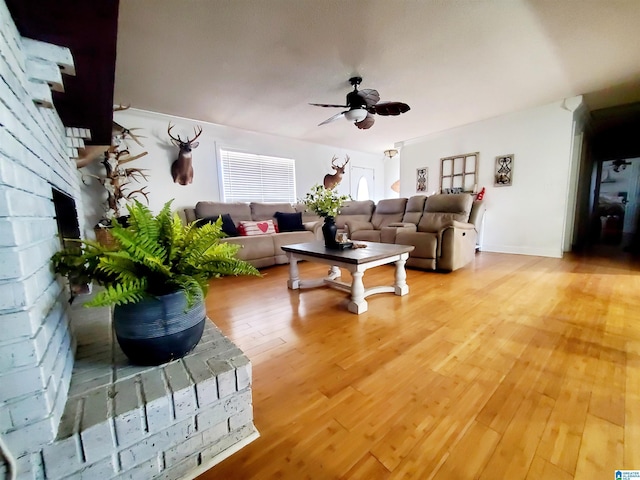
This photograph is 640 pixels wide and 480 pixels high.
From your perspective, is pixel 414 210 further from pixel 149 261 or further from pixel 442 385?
pixel 149 261

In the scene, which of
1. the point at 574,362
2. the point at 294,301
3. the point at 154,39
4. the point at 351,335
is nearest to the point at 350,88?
the point at 154,39

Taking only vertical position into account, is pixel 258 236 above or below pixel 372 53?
below

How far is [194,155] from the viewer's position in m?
4.15

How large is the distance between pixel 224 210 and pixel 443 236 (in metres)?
3.17

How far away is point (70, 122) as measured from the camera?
1.74 m

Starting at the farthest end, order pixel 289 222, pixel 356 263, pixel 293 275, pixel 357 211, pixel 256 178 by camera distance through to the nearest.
Answer: pixel 357 211
pixel 256 178
pixel 289 222
pixel 293 275
pixel 356 263

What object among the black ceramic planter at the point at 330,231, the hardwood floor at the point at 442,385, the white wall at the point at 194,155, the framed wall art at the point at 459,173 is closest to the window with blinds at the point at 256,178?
the white wall at the point at 194,155

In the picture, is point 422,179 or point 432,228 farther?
point 422,179

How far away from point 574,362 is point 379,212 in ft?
11.4

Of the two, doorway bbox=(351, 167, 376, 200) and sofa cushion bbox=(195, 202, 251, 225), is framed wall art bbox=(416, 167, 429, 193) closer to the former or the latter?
doorway bbox=(351, 167, 376, 200)

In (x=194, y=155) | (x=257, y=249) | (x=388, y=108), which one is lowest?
(x=257, y=249)

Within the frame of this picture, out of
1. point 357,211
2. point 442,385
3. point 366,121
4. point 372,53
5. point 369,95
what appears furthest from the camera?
point 357,211

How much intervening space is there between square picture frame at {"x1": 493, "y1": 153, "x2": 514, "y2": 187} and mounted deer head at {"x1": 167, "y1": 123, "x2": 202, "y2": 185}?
498 cm

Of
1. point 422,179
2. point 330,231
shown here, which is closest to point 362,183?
point 422,179
